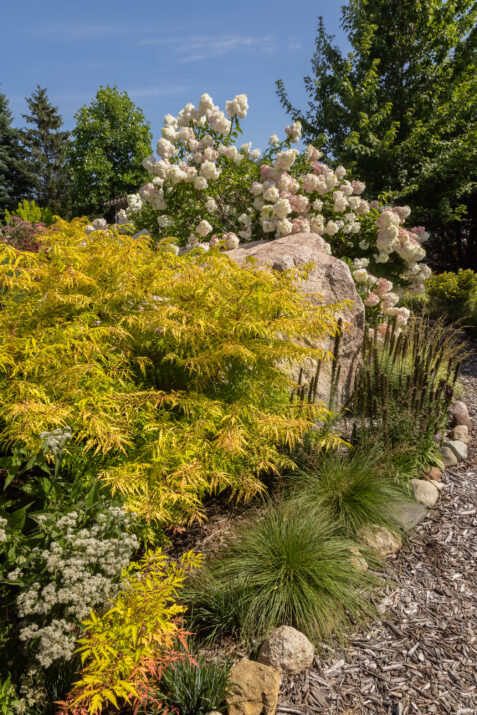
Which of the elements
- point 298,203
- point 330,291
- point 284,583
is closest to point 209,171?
point 298,203

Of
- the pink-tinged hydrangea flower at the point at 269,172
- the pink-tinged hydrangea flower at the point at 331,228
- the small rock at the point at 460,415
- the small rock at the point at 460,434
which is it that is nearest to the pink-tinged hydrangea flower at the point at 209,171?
the pink-tinged hydrangea flower at the point at 269,172

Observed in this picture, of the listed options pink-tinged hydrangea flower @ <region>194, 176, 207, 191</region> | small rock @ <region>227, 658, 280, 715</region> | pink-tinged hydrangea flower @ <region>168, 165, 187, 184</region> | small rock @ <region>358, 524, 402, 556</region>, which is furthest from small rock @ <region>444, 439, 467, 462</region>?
pink-tinged hydrangea flower @ <region>168, 165, 187, 184</region>

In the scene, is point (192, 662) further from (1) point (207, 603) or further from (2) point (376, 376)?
(2) point (376, 376)

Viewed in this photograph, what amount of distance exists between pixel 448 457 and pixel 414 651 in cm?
226

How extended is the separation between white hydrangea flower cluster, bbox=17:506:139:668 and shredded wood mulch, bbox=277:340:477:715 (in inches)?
39.8

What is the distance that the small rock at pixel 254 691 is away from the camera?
2033mm

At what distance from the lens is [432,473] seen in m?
4.13

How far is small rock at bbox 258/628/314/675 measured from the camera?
2271mm

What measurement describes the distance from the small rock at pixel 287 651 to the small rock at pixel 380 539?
1.00 metres

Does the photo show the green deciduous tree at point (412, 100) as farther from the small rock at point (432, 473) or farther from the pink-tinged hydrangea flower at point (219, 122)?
the small rock at point (432, 473)

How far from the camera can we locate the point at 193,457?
2.91m

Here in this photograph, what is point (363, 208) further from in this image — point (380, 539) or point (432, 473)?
point (380, 539)

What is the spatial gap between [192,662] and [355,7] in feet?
50.1

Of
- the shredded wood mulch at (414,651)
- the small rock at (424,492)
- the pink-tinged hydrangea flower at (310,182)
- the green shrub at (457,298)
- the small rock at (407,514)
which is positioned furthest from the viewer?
the green shrub at (457,298)
